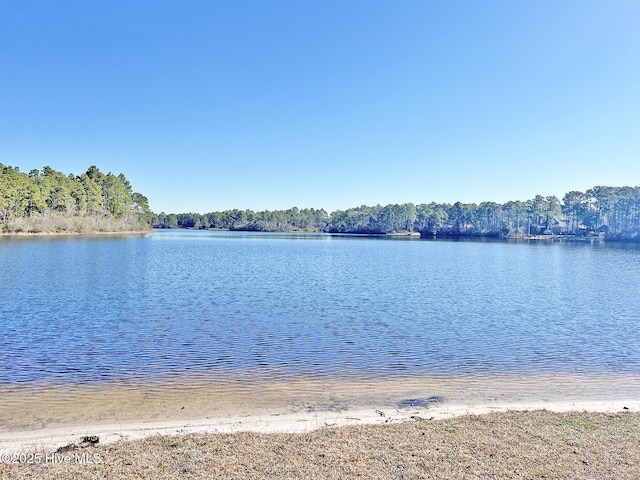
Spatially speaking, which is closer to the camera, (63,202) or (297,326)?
(297,326)

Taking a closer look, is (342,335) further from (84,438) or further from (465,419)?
(84,438)

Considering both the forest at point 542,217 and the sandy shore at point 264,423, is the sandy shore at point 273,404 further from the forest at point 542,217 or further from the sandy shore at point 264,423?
the forest at point 542,217

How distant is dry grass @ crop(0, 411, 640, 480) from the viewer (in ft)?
17.8

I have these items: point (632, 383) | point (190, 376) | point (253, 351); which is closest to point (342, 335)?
point (253, 351)

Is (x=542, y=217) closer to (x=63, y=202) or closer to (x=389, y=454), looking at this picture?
(x=63, y=202)

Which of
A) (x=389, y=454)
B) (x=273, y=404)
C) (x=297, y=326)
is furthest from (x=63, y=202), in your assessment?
(x=389, y=454)

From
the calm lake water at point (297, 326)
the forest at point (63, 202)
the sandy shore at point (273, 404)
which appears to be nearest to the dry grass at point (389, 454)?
the sandy shore at point (273, 404)

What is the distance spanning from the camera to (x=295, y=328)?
55.6 feet

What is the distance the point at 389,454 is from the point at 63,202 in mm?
111248

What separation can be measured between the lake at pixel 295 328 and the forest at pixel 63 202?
65687 mm

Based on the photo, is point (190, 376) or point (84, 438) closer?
point (84, 438)

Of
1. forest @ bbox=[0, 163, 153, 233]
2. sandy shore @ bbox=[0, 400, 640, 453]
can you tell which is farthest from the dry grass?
forest @ bbox=[0, 163, 153, 233]

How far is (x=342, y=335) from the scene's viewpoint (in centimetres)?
1603

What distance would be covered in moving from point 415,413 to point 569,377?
6.04m
